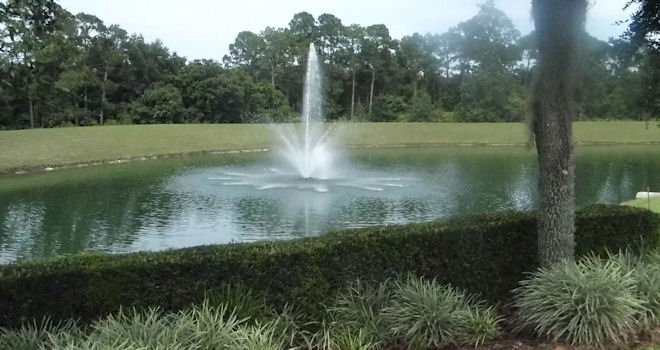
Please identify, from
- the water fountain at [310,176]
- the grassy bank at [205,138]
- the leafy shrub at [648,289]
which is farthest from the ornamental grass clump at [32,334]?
the grassy bank at [205,138]

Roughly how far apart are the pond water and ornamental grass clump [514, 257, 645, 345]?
7574mm

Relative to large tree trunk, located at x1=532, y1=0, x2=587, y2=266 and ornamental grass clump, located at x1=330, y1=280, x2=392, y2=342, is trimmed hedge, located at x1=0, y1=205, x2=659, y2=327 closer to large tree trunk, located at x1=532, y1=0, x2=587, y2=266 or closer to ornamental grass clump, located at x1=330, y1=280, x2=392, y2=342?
ornamental grass clump, located at x1=330, y1=280, x2=392, y2=342

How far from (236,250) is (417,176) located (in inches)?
709

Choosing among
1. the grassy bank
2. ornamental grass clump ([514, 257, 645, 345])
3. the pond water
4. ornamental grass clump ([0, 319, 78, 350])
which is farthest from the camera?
the grassy bank

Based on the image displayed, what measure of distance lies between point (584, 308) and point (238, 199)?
43.7 feet

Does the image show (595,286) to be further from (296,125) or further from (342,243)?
(296,125)

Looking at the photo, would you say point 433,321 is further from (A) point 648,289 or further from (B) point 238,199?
(B) point 238,199

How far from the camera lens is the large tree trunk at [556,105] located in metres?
4.96

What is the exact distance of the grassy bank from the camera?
3109cm

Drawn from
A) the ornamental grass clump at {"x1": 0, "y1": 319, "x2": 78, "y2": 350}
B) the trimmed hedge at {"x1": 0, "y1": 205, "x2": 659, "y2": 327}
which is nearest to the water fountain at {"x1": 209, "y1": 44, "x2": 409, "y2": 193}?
the trimmed hedge at {"x1": 0, "y1": 205, "x2": 659, "y2": 327}

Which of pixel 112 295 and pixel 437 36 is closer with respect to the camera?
pixel 112 295

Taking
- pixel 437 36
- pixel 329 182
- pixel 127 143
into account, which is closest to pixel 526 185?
pixel 329 182

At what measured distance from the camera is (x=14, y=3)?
13.4 ft

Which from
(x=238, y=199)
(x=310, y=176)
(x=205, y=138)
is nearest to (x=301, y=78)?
(x=205, y=138)
